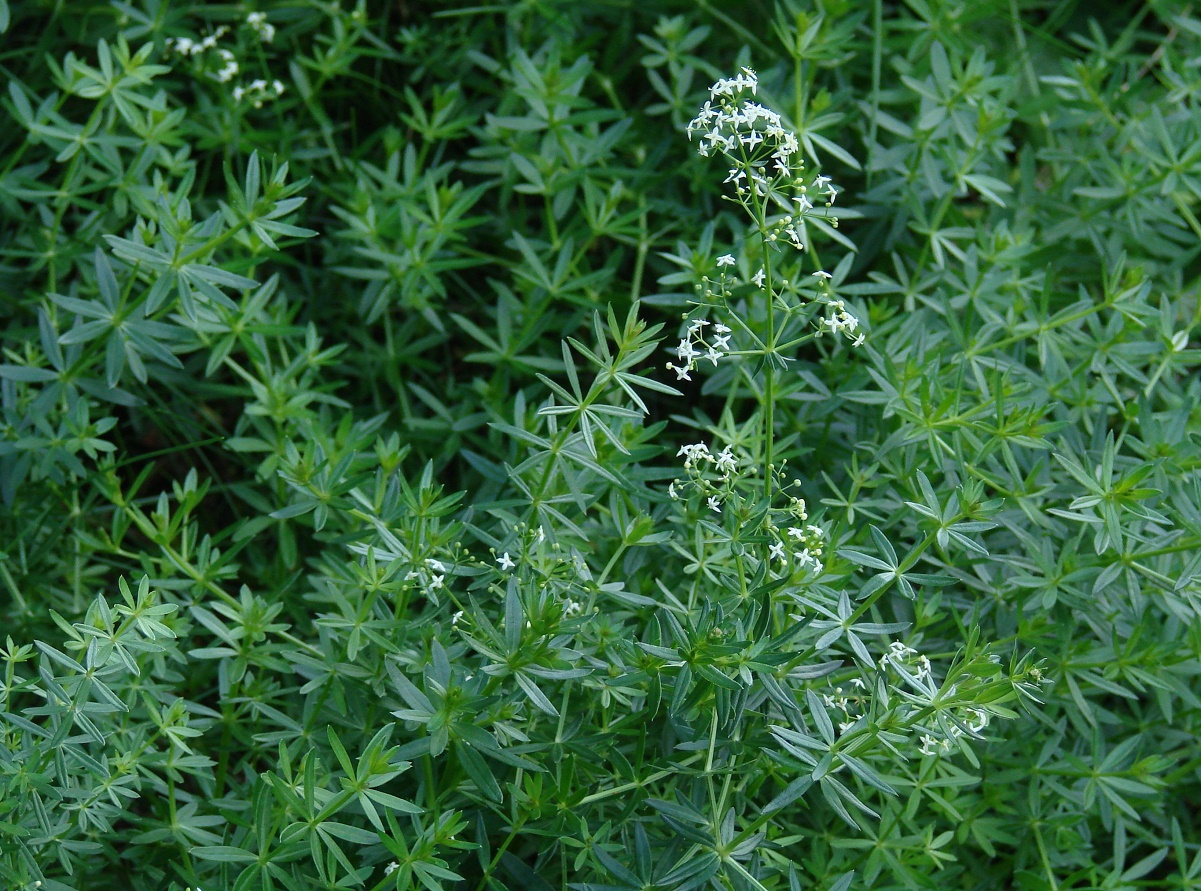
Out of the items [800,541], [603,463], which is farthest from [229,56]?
[800,541]

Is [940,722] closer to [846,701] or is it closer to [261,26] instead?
[846,701]

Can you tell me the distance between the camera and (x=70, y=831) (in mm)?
2252

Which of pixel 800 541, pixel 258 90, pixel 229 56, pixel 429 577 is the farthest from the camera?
pixel 258 90

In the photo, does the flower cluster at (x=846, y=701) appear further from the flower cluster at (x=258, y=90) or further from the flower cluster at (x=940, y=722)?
the flower cluster at (x=258, y=90)

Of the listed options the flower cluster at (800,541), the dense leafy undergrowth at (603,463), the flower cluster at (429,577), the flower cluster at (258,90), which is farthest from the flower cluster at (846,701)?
the flower cluster at (258,90)

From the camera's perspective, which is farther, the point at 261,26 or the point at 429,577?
the point at 261,26

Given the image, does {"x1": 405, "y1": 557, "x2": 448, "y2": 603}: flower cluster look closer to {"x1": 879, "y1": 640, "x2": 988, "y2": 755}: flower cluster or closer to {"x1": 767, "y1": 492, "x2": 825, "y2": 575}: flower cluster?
{"x1": 767, "y1": 492, "x2": 825, "y2": 575}: flower cluster

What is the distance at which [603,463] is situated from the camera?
244 centimetres

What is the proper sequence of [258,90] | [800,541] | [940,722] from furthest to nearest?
[258,90] < [800,541] < [940,722]

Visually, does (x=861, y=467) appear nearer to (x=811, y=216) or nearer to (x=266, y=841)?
(x=811, y=216)

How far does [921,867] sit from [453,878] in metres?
1.10

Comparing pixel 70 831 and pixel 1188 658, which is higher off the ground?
pixel 1188 658

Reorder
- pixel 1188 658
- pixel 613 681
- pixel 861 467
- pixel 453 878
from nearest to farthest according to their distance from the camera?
pixel 453 878 < pixel 613 681 < pixel 1188 658 < pixel 861 467

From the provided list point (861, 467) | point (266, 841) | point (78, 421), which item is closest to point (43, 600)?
point (78, 421)
